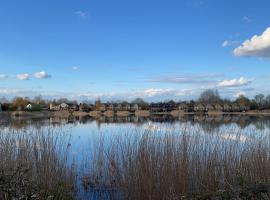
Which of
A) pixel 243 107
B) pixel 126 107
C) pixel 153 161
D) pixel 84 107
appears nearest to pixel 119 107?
pixel 126 107

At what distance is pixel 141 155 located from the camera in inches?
282

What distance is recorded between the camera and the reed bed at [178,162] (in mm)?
6871

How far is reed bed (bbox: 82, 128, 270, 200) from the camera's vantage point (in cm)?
687

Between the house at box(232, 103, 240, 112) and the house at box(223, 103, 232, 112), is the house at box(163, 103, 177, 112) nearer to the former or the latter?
the house at box(223, 103, 232, 112)

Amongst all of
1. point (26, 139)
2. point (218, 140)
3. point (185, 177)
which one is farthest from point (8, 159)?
point (218, 140)

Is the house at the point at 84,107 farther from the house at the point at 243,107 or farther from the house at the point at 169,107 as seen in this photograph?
the house at the point at 243,107

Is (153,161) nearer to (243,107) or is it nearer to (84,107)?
(243,107)

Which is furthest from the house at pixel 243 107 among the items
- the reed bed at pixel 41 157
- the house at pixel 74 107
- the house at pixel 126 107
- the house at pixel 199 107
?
the reed bed at pixel 41 157

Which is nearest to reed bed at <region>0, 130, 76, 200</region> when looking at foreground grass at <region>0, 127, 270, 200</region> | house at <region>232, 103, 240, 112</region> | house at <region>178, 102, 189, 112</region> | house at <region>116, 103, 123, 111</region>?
foreground grass at <region>0, 127, 270, 200</region>

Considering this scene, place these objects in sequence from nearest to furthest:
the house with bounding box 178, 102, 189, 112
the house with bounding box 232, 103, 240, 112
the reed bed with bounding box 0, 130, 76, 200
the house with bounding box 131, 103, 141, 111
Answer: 1. the reed bed with bounding box 0, 130, 76, 200
2. the house with bounding box 232, 103, 240, 112
3. the house with bounding box 178, 102, 189, 112
4. the house with bounding box 131, 103, 141, 111

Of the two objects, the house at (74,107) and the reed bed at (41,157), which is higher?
the house at (74,107)

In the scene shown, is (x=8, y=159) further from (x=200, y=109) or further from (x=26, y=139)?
(x=200, y=109)

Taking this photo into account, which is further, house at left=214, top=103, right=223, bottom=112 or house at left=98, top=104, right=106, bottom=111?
house at left=98, top=104, right=106, bottom=111

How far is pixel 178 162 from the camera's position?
706cm
